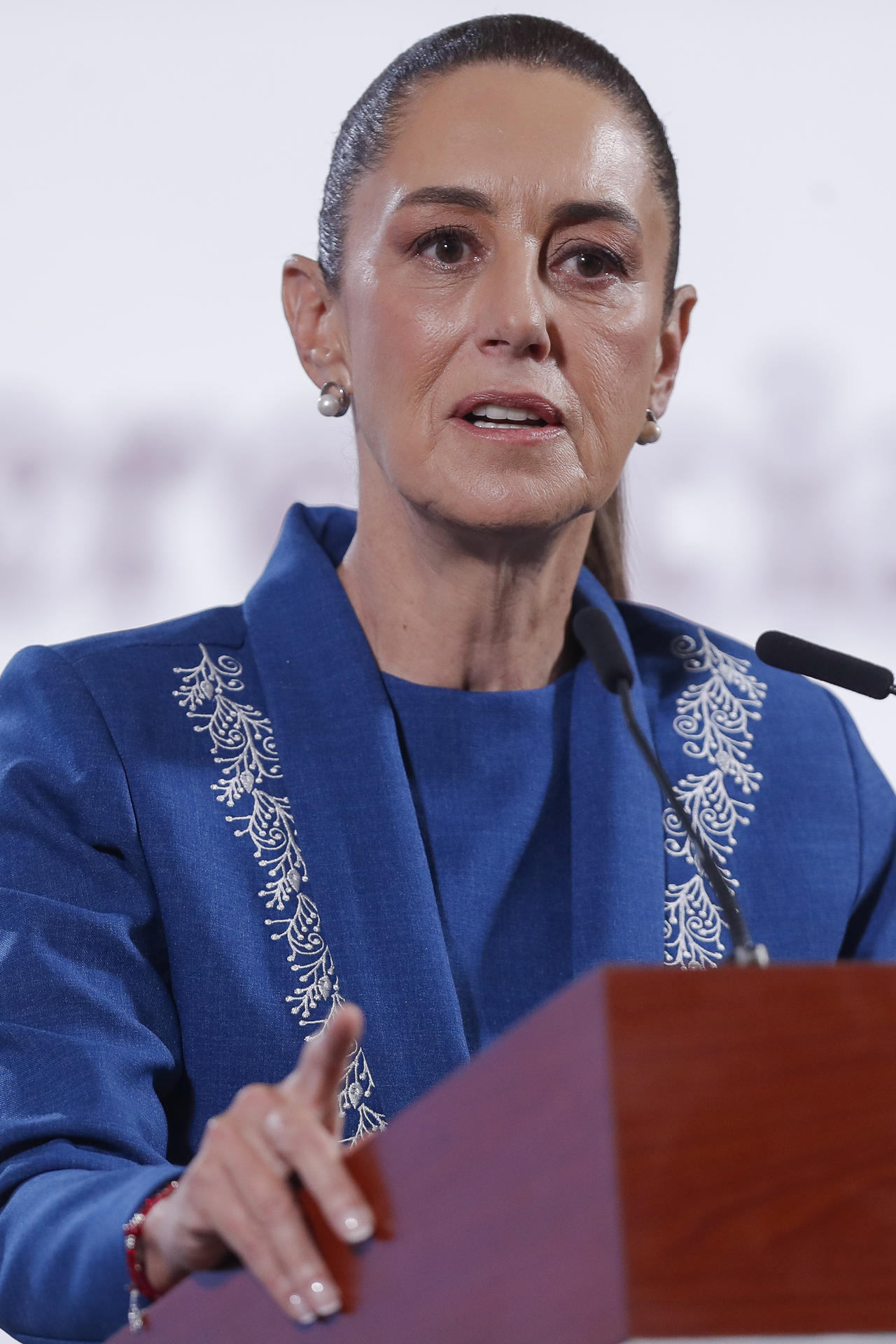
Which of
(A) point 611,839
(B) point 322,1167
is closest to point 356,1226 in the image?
(B) point 322,1167

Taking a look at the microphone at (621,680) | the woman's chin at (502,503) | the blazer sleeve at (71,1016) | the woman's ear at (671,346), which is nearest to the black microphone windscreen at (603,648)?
the microphone at (621,680)

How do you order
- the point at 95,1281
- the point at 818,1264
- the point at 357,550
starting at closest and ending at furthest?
the point at 818,1264 < the point at 95,1281 < the point at 357,550

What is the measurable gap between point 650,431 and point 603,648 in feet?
2.29

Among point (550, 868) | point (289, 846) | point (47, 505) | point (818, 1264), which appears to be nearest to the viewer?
point (818, 1264)

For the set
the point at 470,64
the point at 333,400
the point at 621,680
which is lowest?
the point at 621,680

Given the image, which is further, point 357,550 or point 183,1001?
point 357,550

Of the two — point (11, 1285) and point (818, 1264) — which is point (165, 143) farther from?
point (818, 1264)

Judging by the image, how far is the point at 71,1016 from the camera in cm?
139

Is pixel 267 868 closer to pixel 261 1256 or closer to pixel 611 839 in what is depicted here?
pixel 611 839

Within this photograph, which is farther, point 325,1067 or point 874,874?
point 874,874

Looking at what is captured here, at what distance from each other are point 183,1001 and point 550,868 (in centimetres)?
42

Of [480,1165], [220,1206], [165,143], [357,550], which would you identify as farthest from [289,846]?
[165,143]

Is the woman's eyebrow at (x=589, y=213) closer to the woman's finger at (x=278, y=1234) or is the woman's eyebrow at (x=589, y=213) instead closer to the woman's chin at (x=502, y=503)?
the woman's chin at (x=502, y=503)

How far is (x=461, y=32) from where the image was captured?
1814mm
